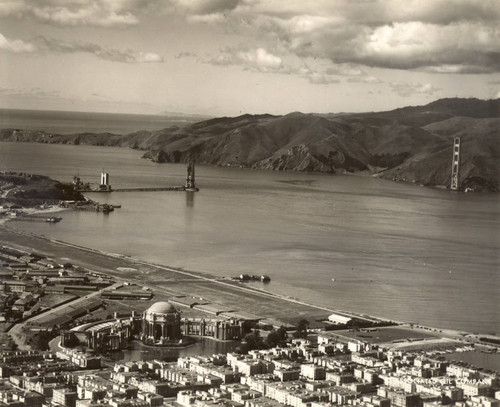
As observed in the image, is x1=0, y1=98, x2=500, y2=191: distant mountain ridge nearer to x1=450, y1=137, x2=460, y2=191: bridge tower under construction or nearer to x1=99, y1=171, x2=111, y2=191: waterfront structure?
x1=450, y1=137, x2=460, y2=191: bridge tower under construction

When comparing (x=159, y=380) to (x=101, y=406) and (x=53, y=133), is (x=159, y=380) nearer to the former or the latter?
(x=101, y=406)

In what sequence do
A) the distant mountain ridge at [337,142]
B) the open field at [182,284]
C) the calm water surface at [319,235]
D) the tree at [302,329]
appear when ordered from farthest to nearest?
the distant mountain ridge at [337,142], the calm water surface at [319,235], the open field at [182,284], the tree at [302,329]

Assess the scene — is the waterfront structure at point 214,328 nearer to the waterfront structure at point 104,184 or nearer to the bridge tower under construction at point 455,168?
the waterfront structure at point 104,184

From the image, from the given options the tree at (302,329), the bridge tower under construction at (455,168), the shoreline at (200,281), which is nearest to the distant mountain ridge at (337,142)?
the bridge tower under construction at (455,168)

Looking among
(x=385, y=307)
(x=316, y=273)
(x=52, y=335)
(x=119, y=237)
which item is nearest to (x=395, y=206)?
(x=119, y=237)

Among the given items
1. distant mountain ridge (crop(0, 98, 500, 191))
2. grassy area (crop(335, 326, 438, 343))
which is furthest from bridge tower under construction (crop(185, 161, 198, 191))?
grassy area (crop(335, 326, 438, 343))

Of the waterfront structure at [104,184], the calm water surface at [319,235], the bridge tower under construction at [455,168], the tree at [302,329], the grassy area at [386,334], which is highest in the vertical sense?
the bridge tower under construction at [455,168]

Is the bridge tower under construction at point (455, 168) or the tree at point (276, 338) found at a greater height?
the bridge tower under construction at point (455, 168)
